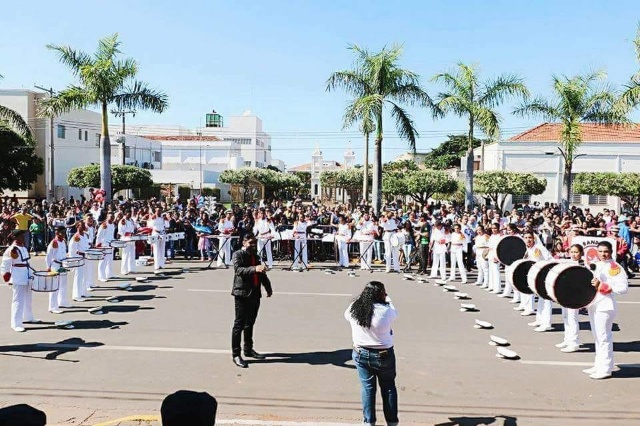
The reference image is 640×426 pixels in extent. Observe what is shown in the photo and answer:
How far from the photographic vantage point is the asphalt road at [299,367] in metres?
6.61

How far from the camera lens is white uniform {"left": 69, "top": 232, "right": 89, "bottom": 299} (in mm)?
A: 12953

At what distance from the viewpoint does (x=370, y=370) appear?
5809 mm

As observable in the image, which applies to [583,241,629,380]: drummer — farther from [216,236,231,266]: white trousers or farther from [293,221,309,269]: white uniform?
[216,236,231,266]: white trousers

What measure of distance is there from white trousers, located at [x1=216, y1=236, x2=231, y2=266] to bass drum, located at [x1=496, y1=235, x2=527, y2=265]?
371 inches

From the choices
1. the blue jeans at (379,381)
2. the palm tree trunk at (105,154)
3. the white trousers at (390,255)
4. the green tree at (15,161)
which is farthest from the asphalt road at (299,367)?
the green tree at (15,161)

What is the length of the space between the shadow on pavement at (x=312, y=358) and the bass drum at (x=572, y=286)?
3237 millimetres

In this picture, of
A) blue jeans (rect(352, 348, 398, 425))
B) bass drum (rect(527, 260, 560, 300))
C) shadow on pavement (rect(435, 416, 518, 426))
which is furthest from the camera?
bass drum (rect(527, 260, 560, 300))

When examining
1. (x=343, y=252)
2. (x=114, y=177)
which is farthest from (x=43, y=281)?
(x=114, y=177)

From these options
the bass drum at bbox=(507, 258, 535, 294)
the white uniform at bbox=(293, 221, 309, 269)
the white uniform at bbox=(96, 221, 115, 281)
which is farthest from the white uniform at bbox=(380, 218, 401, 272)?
the white uniform at bbox=(96, 221, 115, 281)

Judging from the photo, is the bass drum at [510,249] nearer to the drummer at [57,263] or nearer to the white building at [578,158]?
the drummer at [57,263]

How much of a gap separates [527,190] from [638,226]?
19.2 meters

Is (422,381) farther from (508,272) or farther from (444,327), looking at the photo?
(508,272)

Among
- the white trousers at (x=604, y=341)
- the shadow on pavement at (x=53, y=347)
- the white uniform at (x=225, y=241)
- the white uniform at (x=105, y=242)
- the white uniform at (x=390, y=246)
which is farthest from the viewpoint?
the white uniform at (x=225, y=241)

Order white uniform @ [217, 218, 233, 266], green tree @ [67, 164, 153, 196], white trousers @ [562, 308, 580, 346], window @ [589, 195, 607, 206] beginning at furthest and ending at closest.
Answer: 1. window @ [589, 195, 607, 206]
2. green tree @ [67, 164, 153, 196]
3. white uniform @ [217, 218, 233, 266]
4. white trousers @ [562, 308, 580, 346]
